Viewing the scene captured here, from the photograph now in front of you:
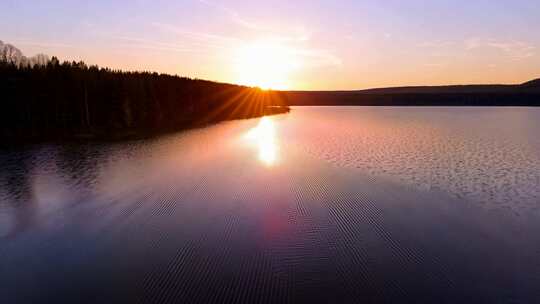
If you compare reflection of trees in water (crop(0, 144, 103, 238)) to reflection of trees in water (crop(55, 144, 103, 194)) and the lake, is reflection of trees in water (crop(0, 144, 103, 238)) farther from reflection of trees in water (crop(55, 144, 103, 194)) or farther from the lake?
the lake

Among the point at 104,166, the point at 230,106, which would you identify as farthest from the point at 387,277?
the point at 230,106

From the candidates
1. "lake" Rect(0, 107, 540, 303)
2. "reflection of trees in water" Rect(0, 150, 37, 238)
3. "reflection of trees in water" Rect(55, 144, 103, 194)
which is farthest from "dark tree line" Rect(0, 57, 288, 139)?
"lake" Rect(0, 107, 540, 303)

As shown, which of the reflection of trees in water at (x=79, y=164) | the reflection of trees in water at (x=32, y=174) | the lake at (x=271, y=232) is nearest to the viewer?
the lake at (x=271, y=232)

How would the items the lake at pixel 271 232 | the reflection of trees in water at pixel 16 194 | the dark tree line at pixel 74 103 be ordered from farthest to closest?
1. the dark tree line at pixel 74 103
2. the reflection of trees in water at pixel 16 194
3. the lake at pixel 271 232

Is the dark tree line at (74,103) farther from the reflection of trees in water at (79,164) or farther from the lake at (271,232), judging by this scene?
the lake at (271,232)

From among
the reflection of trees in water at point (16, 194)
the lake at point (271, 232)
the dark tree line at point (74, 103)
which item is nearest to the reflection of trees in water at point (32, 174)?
the reflection of trees in water at point (16, 194)

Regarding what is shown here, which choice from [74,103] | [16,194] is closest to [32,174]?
[16,194]

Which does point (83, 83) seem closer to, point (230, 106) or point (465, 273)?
point (465, 273)
